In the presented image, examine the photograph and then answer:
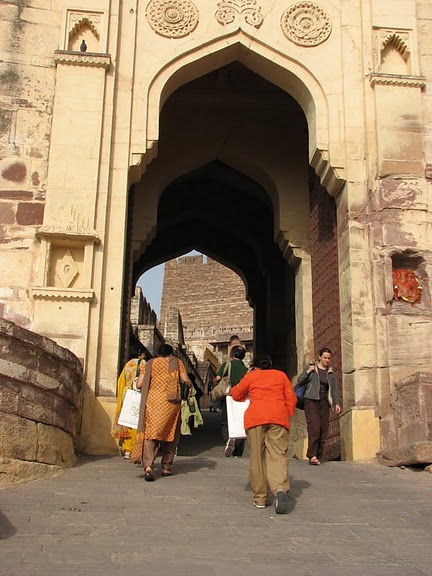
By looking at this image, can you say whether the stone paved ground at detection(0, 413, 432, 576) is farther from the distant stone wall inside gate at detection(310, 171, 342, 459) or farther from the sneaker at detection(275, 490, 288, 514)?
the distant stone wall inside gate at detection(310, 171, 342, 459)

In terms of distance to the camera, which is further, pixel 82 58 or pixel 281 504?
pixel 82 58

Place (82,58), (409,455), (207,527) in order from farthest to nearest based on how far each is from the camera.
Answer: (82,58) → (409,455) → (207,527)

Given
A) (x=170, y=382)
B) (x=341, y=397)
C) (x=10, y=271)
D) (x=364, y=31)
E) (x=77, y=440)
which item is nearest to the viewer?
(x=170, y=382)

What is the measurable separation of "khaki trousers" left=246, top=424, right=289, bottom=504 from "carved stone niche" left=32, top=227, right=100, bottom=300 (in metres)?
3.34

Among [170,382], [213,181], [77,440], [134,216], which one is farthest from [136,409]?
[213,181]

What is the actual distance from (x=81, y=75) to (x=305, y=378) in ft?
14.3

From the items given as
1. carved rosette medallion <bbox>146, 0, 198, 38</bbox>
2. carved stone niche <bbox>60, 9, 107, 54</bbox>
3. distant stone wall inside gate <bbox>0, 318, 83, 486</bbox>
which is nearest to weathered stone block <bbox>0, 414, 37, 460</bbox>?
distant stone wall inside gate <bbox>0, 318, 83, 486</bbox>

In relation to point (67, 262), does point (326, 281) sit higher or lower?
higher

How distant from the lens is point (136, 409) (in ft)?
21.1

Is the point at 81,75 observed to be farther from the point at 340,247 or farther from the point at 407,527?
the point at 407,527

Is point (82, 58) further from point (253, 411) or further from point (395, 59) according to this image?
point (253, 411)

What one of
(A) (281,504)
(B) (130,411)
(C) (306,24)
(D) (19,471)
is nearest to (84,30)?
(C) (306,24)

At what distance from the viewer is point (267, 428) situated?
513cm

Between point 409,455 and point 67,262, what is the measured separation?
4050 mm
